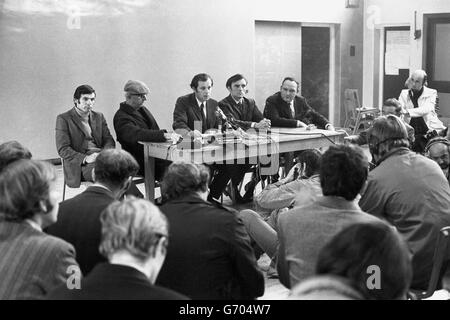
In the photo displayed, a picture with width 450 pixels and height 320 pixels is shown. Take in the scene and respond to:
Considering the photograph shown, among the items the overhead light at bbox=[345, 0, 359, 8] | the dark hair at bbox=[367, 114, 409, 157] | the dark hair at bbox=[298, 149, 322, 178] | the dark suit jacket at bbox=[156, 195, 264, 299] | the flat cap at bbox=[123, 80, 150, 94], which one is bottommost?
the dark suit jacket at bbox=[156, 195, 264, 299]

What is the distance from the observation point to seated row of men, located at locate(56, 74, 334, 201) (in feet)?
18.9

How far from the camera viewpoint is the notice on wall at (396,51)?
1070 centimetres

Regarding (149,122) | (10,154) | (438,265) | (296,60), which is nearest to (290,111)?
(149,122)

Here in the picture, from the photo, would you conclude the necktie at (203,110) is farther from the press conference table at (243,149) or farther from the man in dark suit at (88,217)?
the man in dark suit at (88,217)

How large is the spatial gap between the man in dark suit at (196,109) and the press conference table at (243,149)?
63 centimetres

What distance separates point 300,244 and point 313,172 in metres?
1.34

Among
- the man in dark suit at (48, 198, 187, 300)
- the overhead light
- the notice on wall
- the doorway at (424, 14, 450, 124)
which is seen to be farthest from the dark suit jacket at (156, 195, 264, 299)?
the overhead light

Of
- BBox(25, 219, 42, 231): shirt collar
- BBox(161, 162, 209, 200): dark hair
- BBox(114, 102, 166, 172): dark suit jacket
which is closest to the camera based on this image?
BBox(25, 219, 42, 231): shirt collar

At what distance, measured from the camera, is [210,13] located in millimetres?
9555

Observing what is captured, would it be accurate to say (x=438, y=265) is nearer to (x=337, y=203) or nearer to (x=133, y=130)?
(x=337, y=203)

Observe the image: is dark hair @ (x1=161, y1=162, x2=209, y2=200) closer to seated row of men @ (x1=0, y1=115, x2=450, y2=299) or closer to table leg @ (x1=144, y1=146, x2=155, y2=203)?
seated row of men @ (x1=0, y1=115, x2=450, y2=299)

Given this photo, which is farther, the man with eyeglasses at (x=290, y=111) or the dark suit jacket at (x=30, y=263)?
the man with eyeglasses at (x=290, y=111)

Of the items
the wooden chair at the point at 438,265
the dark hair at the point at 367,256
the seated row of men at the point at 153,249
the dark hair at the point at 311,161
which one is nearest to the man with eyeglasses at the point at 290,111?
the dark hair at the point at 311,161

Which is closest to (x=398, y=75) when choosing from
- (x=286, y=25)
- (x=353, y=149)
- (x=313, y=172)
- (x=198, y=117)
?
(x=286, y=25)
